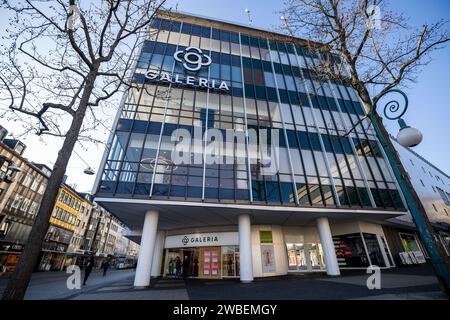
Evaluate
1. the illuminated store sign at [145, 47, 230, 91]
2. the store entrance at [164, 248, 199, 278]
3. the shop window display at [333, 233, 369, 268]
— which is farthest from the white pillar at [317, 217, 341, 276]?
the illuminated store sign at [145, 47, 230, 91]

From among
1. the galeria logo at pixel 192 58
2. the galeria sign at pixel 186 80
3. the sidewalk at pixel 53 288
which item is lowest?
the sidewalk at pixel 53 288

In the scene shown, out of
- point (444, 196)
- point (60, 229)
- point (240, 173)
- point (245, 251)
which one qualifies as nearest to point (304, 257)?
point (245, 251)

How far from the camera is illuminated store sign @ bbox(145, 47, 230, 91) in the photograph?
17.0 m

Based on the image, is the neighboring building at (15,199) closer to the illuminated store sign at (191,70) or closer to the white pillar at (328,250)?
the illuminated store sign at (191,70)

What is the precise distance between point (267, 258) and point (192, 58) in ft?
60.6

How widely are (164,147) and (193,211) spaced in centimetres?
480

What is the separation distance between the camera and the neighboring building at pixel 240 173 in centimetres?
1298

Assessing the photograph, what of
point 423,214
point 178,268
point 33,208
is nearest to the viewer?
point 423,214

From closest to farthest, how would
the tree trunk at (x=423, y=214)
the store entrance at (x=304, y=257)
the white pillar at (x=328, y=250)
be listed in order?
the tree trunk at (x=423, y=214)
the white pillar at (x=328, y=250)
the store entrance at (x=304, y=257)

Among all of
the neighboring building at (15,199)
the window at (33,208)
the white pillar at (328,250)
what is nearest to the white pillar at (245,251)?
the white pillar at (328,250)

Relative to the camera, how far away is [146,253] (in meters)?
12.0

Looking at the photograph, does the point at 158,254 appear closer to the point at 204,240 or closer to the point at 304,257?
the point at 204,240

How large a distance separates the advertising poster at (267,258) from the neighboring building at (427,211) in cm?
1062
